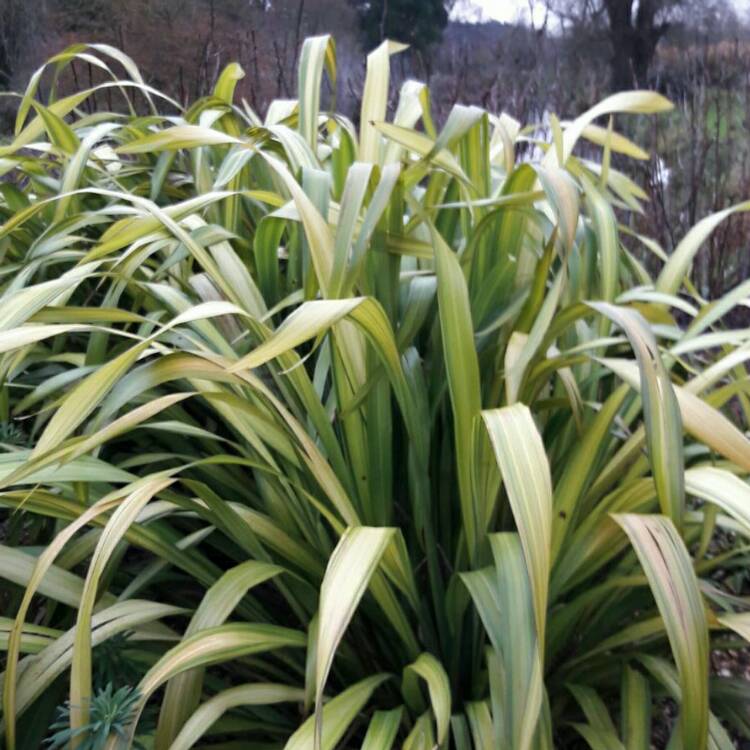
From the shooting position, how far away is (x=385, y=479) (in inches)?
46.7

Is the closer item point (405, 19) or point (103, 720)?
point (103, 720)

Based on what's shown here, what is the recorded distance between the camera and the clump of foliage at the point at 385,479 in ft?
2.92

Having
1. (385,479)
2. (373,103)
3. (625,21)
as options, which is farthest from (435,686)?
(625,21)

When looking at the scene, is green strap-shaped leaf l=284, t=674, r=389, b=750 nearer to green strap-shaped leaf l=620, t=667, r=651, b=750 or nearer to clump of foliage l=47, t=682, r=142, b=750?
clump of foliage l=47, t=682, r=142, b=750

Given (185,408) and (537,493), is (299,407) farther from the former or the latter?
(537,493)

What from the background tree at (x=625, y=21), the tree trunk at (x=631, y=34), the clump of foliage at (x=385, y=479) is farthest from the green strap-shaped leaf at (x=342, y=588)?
the background tree at (x=625, y=21)

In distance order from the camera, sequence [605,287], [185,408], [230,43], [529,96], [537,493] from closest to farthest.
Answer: [537,493], [605,287], [185,408], [529,96], [230,43]

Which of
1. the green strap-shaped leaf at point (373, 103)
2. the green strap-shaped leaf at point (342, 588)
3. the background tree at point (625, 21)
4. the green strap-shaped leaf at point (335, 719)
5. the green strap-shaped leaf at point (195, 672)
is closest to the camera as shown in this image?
the green strap-shaped leaf at point (342, 588)

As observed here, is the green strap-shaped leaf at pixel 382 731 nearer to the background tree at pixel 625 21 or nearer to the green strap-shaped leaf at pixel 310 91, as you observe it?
the green strap-shaped leaf at pixel 310 91

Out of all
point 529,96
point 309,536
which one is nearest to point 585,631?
point 309,536

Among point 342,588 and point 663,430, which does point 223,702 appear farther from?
point 663,430

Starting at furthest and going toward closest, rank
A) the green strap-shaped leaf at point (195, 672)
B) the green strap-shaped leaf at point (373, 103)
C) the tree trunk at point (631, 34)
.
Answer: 1. the tree trunk at point (631, 34)
2. the green strap-shaped leaf at point (373, 103)
3. the green strap-shaped leaf at point (195, 672)

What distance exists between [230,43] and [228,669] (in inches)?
197

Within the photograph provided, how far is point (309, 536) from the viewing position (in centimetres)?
119
